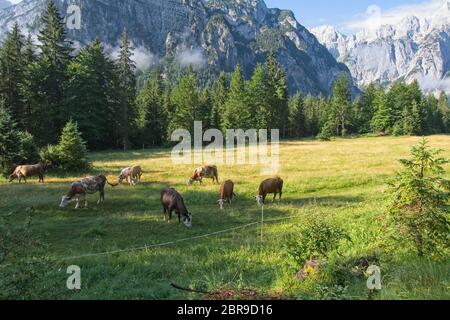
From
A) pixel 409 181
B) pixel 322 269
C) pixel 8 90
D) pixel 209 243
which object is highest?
pixel 8 90

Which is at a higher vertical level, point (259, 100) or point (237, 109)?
point (259, 100)

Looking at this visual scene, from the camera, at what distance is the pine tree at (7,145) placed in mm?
33312

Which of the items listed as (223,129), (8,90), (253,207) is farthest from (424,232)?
(223,129)

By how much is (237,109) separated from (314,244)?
7159 centimetres

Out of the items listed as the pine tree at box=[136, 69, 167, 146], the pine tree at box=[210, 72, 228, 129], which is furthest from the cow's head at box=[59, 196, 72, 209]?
the pine tree at box=[210, 72, 228, 129]

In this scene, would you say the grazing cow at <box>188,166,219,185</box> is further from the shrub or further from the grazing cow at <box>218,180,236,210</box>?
the shrub

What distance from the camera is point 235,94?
A: 8256 cm

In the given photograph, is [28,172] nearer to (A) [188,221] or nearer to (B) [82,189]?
(B) [82,189]

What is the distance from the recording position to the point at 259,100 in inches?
3319

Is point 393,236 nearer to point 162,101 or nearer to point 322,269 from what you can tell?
point 322,269

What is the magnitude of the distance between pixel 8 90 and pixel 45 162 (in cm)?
2551

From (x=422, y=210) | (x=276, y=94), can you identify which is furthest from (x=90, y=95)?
(x=422, y=210)

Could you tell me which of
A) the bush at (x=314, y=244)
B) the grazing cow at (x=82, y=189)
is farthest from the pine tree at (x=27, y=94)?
the bush at (x=314, y=244)
